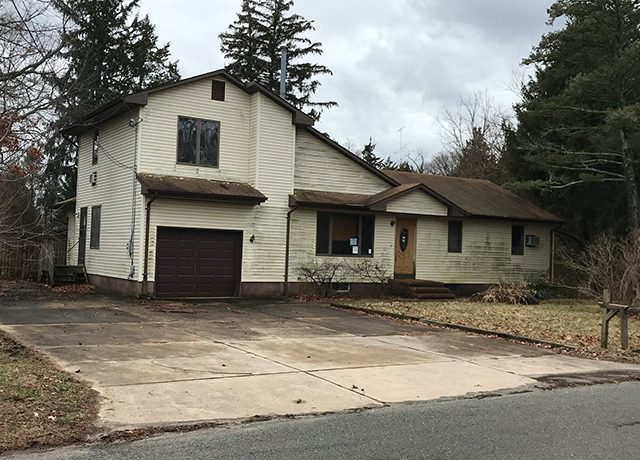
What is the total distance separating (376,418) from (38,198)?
97.3ft

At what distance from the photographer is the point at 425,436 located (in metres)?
6.01

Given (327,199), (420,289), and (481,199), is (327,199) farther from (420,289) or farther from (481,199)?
(481,199)

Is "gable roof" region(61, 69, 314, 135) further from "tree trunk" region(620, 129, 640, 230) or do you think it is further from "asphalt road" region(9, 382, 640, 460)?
"asphalt road" region(9, 382, 640, 460)

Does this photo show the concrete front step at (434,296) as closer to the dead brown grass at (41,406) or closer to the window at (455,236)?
the window at (455,236)

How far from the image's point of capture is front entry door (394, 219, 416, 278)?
23.0 meters

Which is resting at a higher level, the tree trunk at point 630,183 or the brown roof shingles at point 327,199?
the tree trunk at point 630,183

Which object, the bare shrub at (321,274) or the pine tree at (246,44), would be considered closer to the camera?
the bare shrub at (321,274)

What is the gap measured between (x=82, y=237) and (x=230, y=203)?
773 centimetres

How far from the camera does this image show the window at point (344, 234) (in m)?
21.5

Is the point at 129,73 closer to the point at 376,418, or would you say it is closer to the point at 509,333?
the point at 509,333

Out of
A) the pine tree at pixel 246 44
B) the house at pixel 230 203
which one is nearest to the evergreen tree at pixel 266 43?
the pine tree at pixel 246 44

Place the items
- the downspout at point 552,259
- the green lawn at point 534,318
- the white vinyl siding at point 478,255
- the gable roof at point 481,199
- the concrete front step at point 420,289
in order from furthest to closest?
the downspout at point 552,259 < the gable roof at point 481,199 < the white vinyl siding at point 478,255 < the concrete front step at point 420,289 < the green lawn at point 534,318

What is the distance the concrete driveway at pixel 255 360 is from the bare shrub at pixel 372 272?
617 centimetres

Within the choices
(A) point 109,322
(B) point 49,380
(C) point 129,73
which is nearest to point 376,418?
Result: (B) point 49,380
